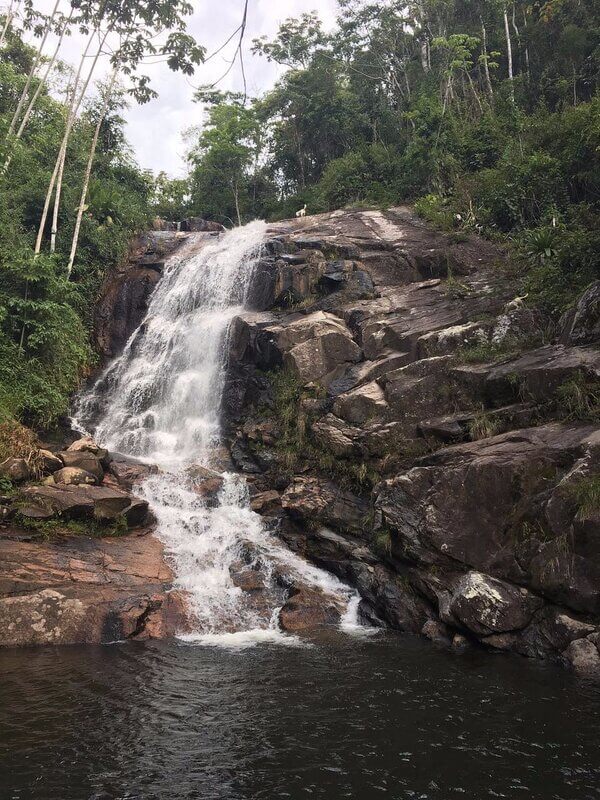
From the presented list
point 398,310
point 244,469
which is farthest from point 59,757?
point 398,310

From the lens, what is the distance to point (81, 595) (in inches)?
402

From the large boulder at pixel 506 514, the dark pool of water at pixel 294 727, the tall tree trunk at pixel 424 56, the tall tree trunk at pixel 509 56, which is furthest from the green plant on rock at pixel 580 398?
the tall tree trunk at pixel 424 56

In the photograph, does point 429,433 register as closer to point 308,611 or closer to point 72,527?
point 308,611

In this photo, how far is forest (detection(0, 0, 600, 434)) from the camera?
52.6 ft

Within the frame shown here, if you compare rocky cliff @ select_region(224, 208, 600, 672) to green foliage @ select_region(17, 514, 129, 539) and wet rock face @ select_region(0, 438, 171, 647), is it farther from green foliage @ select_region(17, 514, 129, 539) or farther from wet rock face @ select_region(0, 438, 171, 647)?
green foliage @ select_region(17, 514, 129, 539)

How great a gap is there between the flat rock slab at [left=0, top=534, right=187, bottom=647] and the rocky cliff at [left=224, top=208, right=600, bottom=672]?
3.55 metres

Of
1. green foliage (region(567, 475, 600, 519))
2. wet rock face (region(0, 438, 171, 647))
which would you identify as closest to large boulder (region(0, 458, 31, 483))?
wet rock face (region(0, 438, 171, 647))

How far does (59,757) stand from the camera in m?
5.56

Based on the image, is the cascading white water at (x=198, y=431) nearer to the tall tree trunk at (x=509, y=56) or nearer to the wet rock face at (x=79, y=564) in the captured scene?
the wet rock face at (x=79, y=564)

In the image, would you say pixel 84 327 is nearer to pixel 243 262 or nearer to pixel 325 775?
pixel 243 262

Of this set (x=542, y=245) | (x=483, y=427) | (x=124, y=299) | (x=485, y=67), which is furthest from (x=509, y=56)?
(x=483, y=427)

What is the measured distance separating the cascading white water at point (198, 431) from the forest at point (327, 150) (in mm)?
2206

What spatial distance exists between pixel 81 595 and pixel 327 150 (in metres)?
31.6

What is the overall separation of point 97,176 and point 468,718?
29.4 meters
